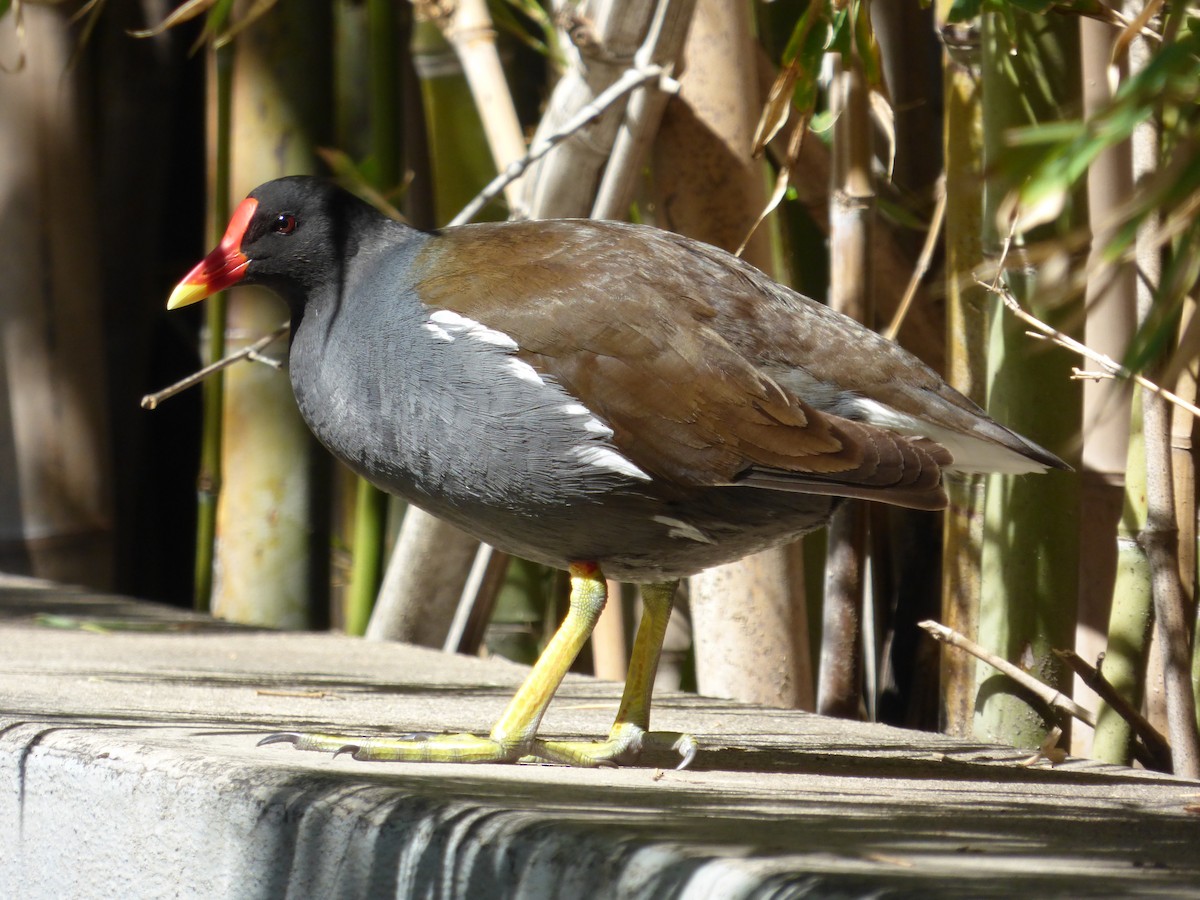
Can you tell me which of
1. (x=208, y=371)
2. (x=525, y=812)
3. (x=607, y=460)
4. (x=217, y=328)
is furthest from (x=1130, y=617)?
(x=217, y=328)

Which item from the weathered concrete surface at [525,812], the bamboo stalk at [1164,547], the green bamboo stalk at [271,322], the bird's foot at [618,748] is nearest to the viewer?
the weathered concrete surface at [525,812]

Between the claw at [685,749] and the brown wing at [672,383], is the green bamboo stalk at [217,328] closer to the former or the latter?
the brown wing at [672,383]

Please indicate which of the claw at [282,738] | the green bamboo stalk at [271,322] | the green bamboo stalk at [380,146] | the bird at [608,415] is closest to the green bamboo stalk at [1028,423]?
the bird at [608,415]

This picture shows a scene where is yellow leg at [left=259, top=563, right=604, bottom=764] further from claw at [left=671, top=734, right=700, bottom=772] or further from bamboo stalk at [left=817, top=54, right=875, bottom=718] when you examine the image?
bamboo stalk at [left=817, top=54, right=875, bottom=718]

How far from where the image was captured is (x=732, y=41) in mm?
3080

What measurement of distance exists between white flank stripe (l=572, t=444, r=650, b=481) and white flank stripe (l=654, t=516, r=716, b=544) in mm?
80

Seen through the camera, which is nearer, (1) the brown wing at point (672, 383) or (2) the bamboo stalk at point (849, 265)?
(1) the brown wing at point (672, 383)

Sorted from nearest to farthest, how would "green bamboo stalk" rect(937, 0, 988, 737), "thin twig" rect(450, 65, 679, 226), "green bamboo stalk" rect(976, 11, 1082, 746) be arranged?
1. "green bamboo stalk" rect(976, 11, 1082, 746)
2. "green bamboo stalk" rect(937, 0, 988, 737)
3. "thin twig" rect(450, 65, 679, 226)

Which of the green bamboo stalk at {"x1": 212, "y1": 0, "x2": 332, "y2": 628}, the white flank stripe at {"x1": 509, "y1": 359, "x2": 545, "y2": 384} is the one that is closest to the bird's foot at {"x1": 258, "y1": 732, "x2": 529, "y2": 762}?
the white flank stripe at {"x1": 509, "y1": 359, "x2": 545, "y2": 384}

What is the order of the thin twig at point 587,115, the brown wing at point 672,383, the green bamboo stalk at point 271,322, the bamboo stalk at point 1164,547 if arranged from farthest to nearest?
1. the green bamboo stalk at point 271,322
2. the thin twig at point 587,115
3. the bamboo stalk at point 1164,547
4. the brown wing at point 672,383

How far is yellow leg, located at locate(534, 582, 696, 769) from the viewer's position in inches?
83.0

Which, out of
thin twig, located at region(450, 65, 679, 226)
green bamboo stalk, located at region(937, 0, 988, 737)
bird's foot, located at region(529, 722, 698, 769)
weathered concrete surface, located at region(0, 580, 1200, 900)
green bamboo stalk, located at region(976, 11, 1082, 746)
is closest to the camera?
weathered concrete surface, located at region(0, 580, 1200, 900)

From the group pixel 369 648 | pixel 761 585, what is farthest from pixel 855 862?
pixel 369 648

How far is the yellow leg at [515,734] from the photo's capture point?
6.59 feet
